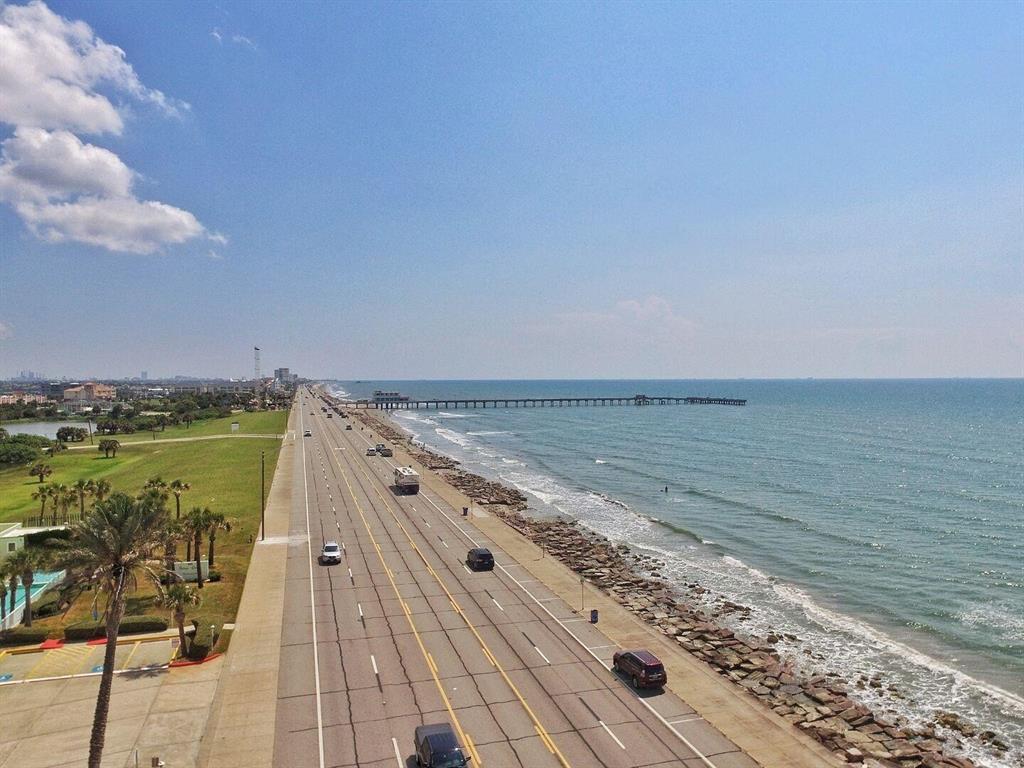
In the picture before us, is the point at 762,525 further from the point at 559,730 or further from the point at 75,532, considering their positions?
the point at 75,532

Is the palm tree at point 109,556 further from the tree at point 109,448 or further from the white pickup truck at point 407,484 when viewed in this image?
the tree at point 109,448

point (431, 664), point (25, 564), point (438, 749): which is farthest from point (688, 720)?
Result: point (25, 564)

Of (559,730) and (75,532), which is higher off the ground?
(75,532)

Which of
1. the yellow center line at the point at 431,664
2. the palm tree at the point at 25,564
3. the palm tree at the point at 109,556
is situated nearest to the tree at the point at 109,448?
the yellow center line at the point at 431,664

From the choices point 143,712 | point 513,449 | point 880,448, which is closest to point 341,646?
point 143,712

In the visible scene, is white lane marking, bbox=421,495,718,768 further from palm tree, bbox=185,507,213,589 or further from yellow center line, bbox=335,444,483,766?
palm tree, bbox=185,507,213,589

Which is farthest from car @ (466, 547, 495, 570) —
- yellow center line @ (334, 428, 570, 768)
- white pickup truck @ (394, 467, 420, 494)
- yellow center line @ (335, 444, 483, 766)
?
white pickup truck @ (394, 467, 420, 494)
